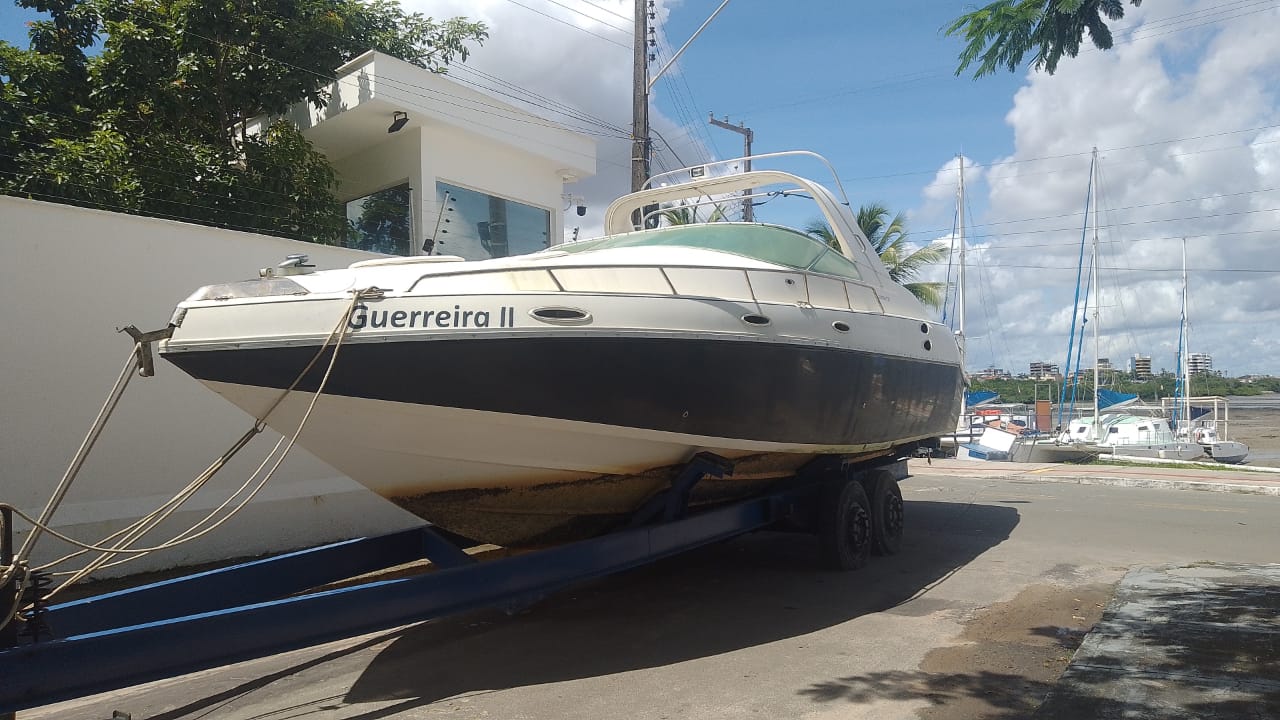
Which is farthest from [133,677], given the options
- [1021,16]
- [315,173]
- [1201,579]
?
[315,173]

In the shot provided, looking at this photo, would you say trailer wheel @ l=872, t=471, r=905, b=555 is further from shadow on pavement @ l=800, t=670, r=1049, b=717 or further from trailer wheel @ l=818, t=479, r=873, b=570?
shadow on pavement @ l=800, t=670, r=1049, b=717

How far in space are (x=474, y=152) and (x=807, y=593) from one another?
7966 mm

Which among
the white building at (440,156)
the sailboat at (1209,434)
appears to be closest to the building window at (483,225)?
the white building at (440,156)

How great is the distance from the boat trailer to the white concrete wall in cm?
267

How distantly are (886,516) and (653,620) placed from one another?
2.80m

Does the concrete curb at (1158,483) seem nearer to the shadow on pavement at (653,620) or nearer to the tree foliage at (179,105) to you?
the shadow on pavement at (653,620)

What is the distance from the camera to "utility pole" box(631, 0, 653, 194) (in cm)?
1289

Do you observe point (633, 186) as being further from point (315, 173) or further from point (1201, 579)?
point (1201, 579)

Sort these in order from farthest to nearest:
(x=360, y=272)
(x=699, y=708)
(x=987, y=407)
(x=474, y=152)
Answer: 1. (x=987, y=407)
2. (x=474, y=152)
3. (x=360, y=272)
4. (x=699, y=708)

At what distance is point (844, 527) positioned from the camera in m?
6.45

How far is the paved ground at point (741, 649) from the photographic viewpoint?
385cm

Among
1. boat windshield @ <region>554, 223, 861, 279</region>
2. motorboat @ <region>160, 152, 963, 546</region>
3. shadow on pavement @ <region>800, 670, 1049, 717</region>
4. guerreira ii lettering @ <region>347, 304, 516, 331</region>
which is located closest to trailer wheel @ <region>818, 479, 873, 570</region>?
motorboat @ <region>160, 152, 963, 546</region>

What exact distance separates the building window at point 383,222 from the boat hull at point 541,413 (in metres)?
6.82

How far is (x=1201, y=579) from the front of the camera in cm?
609
